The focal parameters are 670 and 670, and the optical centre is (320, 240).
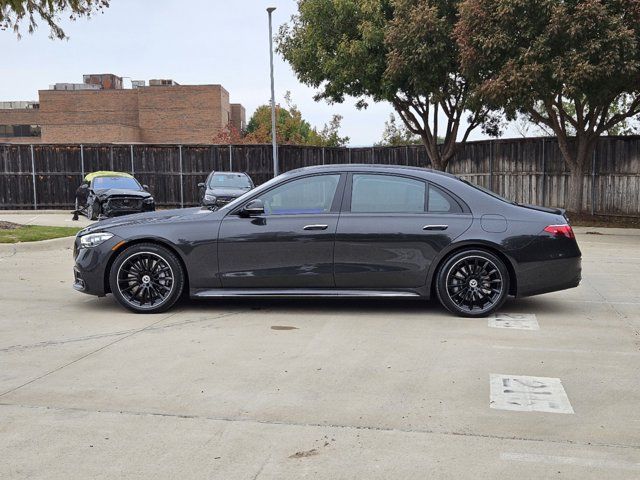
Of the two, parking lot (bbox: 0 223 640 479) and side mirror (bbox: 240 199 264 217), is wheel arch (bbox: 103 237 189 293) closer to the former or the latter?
parking lot (bbox: 0 223 640 479)

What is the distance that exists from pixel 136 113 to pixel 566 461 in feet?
229

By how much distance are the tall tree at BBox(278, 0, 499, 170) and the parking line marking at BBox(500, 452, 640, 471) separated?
17.0 metres

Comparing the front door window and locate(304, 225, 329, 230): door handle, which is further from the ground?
the front door window

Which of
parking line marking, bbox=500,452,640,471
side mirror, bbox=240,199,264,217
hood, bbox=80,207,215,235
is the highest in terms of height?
side mirror, bbox=240,199,264,217

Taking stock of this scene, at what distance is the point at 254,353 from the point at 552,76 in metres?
14.0

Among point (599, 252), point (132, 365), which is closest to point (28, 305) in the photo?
point (132, 365)

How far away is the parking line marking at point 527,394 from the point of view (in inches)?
178

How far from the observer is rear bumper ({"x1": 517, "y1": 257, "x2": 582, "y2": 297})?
7.12m

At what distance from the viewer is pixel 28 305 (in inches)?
310

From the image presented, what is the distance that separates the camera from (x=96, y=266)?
731 centimetres

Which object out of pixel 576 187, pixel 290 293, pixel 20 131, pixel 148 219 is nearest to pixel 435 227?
pixel 290 293

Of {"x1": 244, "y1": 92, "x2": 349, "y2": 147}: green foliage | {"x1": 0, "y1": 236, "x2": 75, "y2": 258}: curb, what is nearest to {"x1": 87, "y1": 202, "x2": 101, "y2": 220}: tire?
{"x1": 0, "y1": 236, "x2": 75, "y2": 258}: curb

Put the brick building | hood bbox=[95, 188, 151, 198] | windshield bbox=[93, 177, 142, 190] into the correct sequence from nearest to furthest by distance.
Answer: hood bbox=[95, 188, 151, 198], windshield bbox=[93, 177, 142, 190], the brick building

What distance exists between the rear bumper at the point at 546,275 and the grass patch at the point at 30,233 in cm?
981
